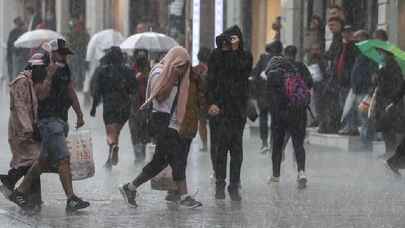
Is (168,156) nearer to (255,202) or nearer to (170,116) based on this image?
(170,116)

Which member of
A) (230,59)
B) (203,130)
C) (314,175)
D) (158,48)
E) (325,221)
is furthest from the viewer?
(158,48)

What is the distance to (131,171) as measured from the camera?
1645 centimetres

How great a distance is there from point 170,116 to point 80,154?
101 cm

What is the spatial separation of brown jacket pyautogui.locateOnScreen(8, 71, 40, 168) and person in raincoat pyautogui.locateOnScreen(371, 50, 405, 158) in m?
6.01

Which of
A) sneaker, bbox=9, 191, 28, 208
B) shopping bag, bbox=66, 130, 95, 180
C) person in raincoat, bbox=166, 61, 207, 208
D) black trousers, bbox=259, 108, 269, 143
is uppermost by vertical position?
person in raincoat, bbox=166, 61, 207, 208

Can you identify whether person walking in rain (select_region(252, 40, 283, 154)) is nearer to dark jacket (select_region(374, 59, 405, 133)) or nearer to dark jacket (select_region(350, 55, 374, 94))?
dark jacket (select_region(350, 55, 374, 94))

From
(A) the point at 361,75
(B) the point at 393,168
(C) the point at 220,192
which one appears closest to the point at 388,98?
(B) the point at 393,168

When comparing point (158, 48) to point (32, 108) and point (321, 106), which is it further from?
point (32, 108)

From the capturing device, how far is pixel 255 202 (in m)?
13.2

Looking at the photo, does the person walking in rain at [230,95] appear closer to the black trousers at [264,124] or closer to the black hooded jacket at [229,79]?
the black hooded jacket at [229,79]

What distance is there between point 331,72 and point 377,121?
329 cm

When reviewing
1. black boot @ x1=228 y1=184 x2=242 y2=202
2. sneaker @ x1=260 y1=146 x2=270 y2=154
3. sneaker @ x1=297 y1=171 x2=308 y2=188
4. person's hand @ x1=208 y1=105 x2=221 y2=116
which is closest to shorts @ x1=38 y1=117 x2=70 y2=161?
person's hand @ x1=208 y1=105 x2=221 y2=116

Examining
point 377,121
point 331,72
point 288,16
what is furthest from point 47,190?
point 288,16

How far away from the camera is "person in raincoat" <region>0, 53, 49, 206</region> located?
12023mm
